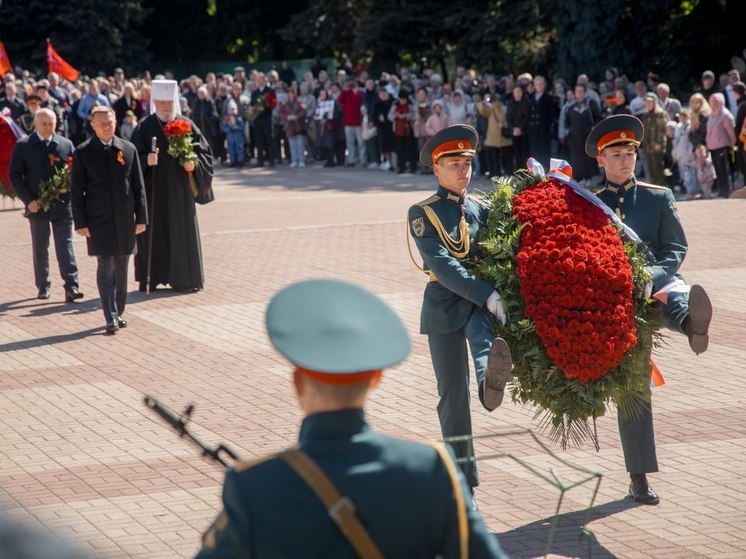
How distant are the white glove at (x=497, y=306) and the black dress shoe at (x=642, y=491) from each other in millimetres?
1233

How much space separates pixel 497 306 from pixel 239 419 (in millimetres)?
2898

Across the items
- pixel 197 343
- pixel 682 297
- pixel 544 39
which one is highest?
pixel 544 39

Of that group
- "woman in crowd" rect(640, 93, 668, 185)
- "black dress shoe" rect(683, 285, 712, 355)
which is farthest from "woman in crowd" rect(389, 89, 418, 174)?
"black dress shoe" rect(683, 285, 712, 355)

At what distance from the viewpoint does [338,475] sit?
272 cm

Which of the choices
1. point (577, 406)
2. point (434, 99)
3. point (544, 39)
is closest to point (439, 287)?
point (577, 406)

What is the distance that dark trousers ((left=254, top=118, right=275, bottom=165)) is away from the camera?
30.8 metres

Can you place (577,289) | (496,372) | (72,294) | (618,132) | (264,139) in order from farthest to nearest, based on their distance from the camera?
(264,139), (72,294), (618,132), (577,289), (496,372)

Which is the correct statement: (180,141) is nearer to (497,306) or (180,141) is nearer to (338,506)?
(497,306)

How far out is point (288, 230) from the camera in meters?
18.5

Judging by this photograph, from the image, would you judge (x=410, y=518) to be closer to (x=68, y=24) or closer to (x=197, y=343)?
(x=197, y=343)

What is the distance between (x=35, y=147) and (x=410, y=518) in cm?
1159

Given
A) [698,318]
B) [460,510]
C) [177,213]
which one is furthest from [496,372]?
[177,213]

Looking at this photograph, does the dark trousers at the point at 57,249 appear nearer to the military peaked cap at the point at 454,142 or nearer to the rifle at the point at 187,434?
the military peaked cap at the point at 454,142

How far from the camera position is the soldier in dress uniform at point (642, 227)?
6.49 metres
